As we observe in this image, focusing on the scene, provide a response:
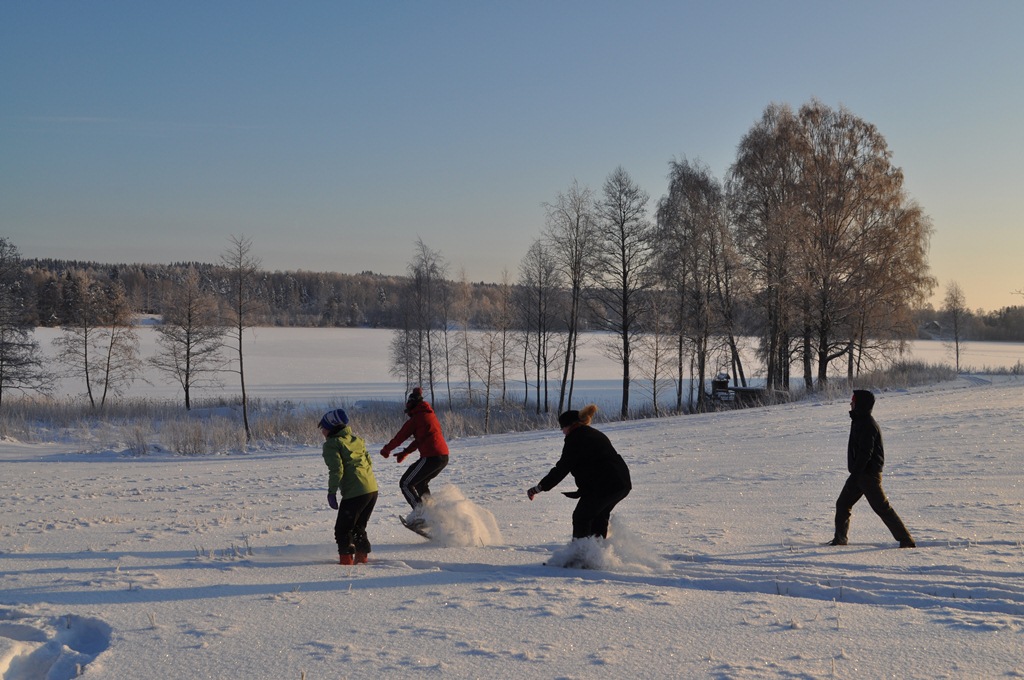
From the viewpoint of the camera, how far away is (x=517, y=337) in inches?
1800

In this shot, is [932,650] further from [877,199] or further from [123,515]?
[877,199]

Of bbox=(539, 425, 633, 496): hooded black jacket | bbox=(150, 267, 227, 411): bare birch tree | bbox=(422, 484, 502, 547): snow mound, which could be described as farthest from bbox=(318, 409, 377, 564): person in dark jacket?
bbox=(150, 267, 227, 411): bare birch tree

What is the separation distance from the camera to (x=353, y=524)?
7.73 metres

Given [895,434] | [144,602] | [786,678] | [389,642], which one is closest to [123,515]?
[144,602]

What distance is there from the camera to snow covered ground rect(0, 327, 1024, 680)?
4676 mm

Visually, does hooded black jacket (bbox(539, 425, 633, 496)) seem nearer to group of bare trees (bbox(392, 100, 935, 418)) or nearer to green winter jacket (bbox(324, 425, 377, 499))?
green winter jacket (bbox(324, 425, 377, 499))

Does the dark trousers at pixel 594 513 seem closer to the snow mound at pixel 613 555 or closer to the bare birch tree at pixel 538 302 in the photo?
the snow mound at pixel 613 555

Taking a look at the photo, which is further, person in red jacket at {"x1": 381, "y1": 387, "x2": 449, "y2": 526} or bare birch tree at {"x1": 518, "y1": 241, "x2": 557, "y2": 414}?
bare birch tree at {"x1": 518, "y1": 241, "x2": 557, "y2": 414}

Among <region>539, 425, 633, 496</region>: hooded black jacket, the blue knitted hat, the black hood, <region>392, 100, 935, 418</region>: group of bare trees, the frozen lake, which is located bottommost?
the frozen lake

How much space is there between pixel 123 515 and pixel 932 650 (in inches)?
386

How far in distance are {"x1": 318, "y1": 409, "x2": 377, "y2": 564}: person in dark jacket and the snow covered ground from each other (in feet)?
0.91

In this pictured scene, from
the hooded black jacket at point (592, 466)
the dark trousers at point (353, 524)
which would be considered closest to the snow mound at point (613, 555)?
the hooded black jacket at point (592, 466)

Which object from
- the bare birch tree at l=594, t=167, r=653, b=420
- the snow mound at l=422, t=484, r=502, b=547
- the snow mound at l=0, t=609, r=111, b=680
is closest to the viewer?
the snow mound at l=0, t=609, r=111, b=680

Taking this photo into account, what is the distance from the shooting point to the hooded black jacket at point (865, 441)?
856 cm
